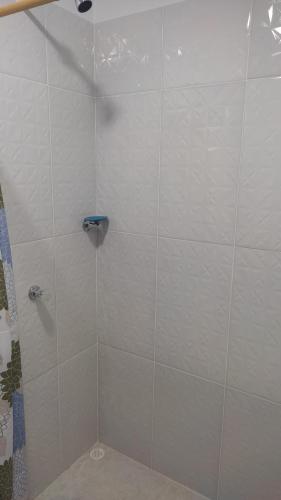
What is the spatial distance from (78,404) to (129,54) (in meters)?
1.38

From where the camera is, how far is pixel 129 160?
133cm

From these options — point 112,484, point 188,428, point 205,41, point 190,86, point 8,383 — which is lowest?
point 112,484

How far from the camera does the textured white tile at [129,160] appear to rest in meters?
1.27

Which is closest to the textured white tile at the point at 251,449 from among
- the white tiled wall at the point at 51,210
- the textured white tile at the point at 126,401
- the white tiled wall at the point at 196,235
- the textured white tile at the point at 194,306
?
the white tiled wall at the point at 196,235

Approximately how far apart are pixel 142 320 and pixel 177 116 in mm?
762

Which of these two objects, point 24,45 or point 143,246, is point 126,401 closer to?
point 143,246

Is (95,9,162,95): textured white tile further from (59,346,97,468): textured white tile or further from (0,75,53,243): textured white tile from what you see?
(59,346,97,468): textured white tile

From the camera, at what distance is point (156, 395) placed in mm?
1445

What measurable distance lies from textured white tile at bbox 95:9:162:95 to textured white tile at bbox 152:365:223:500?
106 centimetres

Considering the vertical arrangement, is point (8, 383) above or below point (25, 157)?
below

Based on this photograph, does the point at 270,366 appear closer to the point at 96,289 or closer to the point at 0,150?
the point at 96,289

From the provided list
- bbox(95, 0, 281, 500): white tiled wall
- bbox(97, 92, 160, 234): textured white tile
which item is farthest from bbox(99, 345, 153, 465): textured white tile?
bbox(97, 92, 160, 234): textured white tile

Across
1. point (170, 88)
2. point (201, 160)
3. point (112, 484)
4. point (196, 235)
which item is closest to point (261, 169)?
point (201, 160)

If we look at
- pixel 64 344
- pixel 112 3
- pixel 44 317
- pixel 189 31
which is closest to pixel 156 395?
→ pixel 64 344
